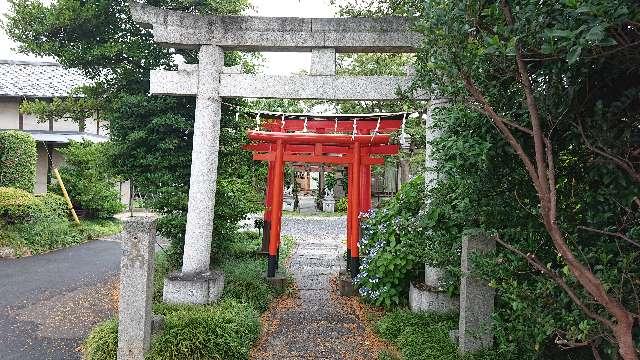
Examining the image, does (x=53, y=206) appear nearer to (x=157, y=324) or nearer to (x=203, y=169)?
(x=203, y=169)

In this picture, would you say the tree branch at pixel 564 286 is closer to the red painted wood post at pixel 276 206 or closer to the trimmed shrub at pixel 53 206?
the red painted wood post at pixel 276 206

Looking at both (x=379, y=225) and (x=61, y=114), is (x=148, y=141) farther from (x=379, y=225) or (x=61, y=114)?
(x=379, y=225)

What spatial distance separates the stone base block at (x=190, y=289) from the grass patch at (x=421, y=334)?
276 centimetres

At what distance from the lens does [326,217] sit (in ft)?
80.5

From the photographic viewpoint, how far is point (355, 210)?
8828mm

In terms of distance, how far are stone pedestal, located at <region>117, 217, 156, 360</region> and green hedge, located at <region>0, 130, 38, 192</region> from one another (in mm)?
12616

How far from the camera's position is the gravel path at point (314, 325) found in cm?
598

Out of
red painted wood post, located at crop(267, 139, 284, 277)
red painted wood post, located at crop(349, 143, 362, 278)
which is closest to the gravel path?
red painted wood post, located at crop(349, 143, 362, 278)

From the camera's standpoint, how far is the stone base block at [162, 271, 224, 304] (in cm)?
693

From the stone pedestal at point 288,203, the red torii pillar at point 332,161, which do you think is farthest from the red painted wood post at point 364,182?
the stone pedestal at point 288,203

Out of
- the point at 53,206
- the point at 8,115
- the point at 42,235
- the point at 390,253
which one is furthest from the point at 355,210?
the point at 8,115

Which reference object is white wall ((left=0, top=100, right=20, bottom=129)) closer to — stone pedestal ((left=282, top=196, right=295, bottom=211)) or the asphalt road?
the asphalt road

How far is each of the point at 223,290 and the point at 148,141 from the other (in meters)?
3.43

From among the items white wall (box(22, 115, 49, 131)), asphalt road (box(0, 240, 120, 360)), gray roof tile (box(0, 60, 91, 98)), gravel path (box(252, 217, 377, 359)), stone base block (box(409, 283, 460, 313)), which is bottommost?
asphalt road (box(0, 240, 120, 360))
